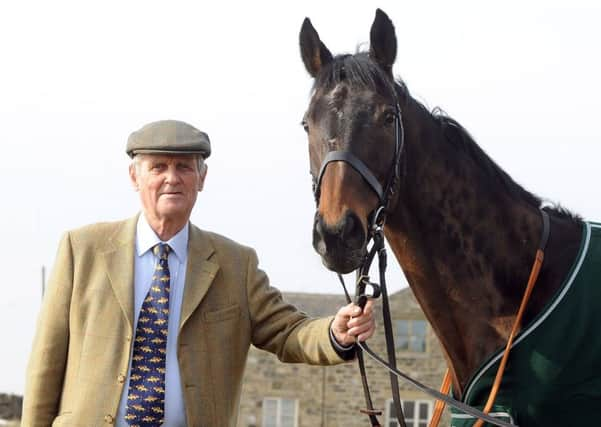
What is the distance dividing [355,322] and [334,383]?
3185 centimetres

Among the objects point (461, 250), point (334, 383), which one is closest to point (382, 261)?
point (461, 250)

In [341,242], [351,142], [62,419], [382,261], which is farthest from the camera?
[62,419]

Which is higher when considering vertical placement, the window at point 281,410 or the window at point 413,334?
the window at point 413,334

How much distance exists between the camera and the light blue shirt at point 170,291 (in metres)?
5.46

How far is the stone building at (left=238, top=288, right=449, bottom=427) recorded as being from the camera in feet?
119

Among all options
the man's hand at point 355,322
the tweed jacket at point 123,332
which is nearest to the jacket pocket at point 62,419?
the tweed jacket at point 123,332

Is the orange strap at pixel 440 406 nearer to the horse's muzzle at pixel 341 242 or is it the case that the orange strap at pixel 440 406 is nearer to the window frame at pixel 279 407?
the horse's muzzle at pixel 341 242

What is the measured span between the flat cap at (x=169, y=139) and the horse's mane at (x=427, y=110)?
1.84 ft

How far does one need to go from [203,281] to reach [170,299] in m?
0.17

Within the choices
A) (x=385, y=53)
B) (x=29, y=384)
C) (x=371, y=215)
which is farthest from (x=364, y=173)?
(x=29, y=384)

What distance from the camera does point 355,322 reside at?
17.4 feet

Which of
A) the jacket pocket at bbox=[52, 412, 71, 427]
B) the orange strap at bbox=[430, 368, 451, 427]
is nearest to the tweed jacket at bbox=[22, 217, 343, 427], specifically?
the jacket pocket at bbox=[52, 412, 71, 427]

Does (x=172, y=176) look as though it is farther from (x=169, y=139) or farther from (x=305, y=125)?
(x=305, y=125)

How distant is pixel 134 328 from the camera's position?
548 centimetres
